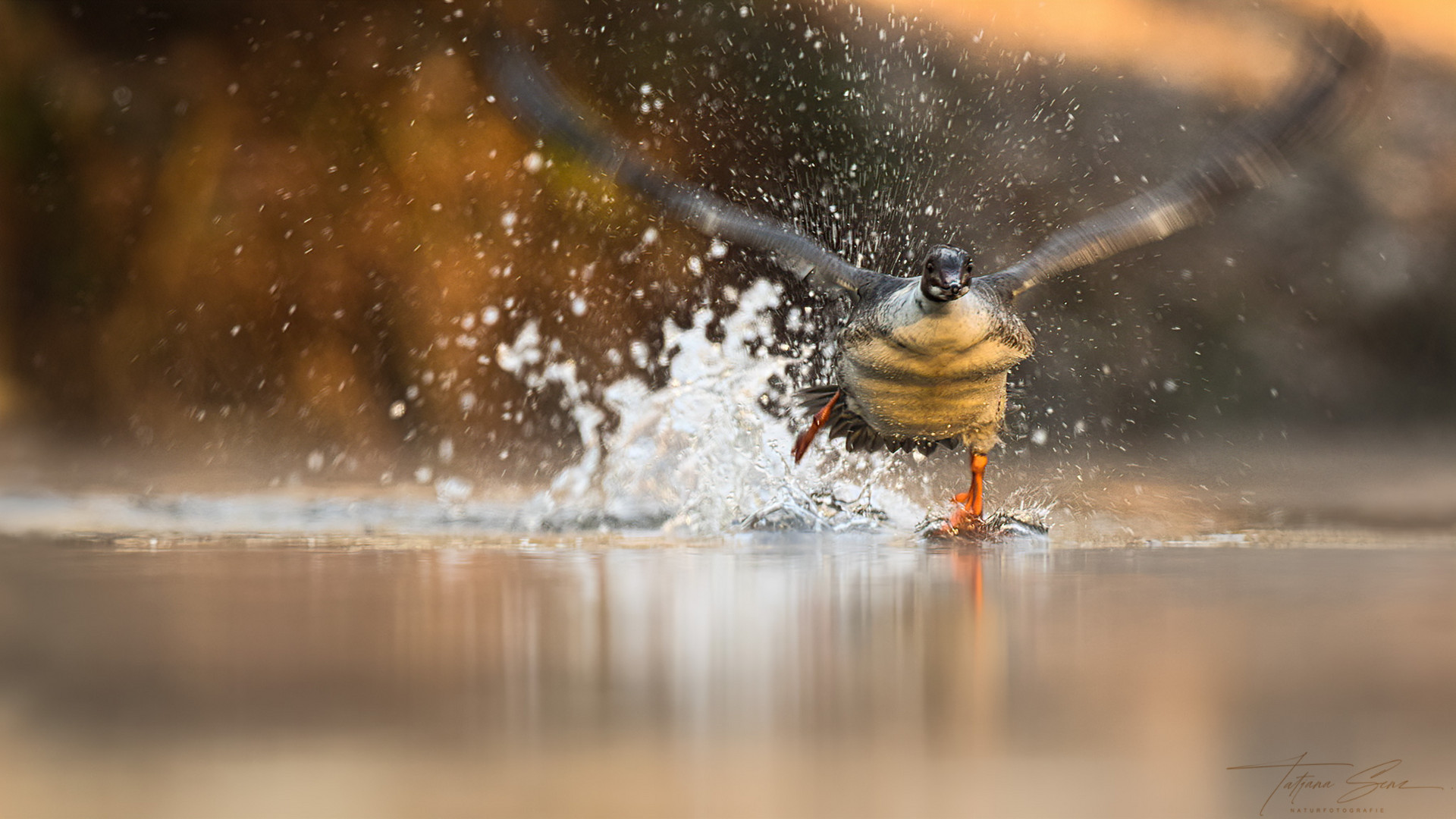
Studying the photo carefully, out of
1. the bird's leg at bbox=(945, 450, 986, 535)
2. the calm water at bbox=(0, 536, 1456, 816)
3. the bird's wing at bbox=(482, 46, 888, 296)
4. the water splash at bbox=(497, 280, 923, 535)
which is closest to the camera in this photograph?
the calm water at bbox=(0, 536, 1456, 816)

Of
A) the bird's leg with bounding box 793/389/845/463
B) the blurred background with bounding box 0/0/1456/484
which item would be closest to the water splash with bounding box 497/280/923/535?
the bird's leg with bounding box 793/389/845/463

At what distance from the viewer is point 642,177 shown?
4.11 metres

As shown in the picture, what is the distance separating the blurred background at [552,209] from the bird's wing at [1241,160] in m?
3.28

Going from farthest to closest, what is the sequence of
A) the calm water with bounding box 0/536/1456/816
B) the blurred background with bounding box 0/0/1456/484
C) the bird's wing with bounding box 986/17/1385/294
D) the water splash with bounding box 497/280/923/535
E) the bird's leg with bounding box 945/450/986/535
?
1. the blurred background with bounding box 0/0/1456/484
2. the water splash with bounding box 497/280/923/535
3. the bird's leg with bounding box 945/450/986/535
4. the bird's wing with bounding box 986/17/1385/294
5. the calm water with bounding box 0/536/1456/816

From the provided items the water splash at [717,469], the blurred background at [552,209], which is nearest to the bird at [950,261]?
the water splash at [717,469]

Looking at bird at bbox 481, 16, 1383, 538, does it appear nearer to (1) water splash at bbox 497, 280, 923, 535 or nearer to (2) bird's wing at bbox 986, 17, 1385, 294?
(2) bird's wing at bbox 986, 17, 1385, 294

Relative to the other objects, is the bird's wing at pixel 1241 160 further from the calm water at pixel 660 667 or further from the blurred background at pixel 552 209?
the blurred background at pixel 552 209

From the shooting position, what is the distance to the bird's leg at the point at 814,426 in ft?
15.3

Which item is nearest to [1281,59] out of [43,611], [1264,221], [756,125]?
[1264,221]

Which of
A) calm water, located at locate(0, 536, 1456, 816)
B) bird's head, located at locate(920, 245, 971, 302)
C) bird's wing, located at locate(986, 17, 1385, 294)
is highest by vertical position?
bird's wing, located at locate(986, 17, 1385, 294)

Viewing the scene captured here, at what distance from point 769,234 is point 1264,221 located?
16.7 ft

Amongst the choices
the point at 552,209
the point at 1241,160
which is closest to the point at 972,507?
the point at 1241,160

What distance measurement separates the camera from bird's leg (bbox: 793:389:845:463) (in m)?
4.66

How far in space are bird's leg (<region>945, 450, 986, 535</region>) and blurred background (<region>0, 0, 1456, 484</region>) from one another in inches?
116
